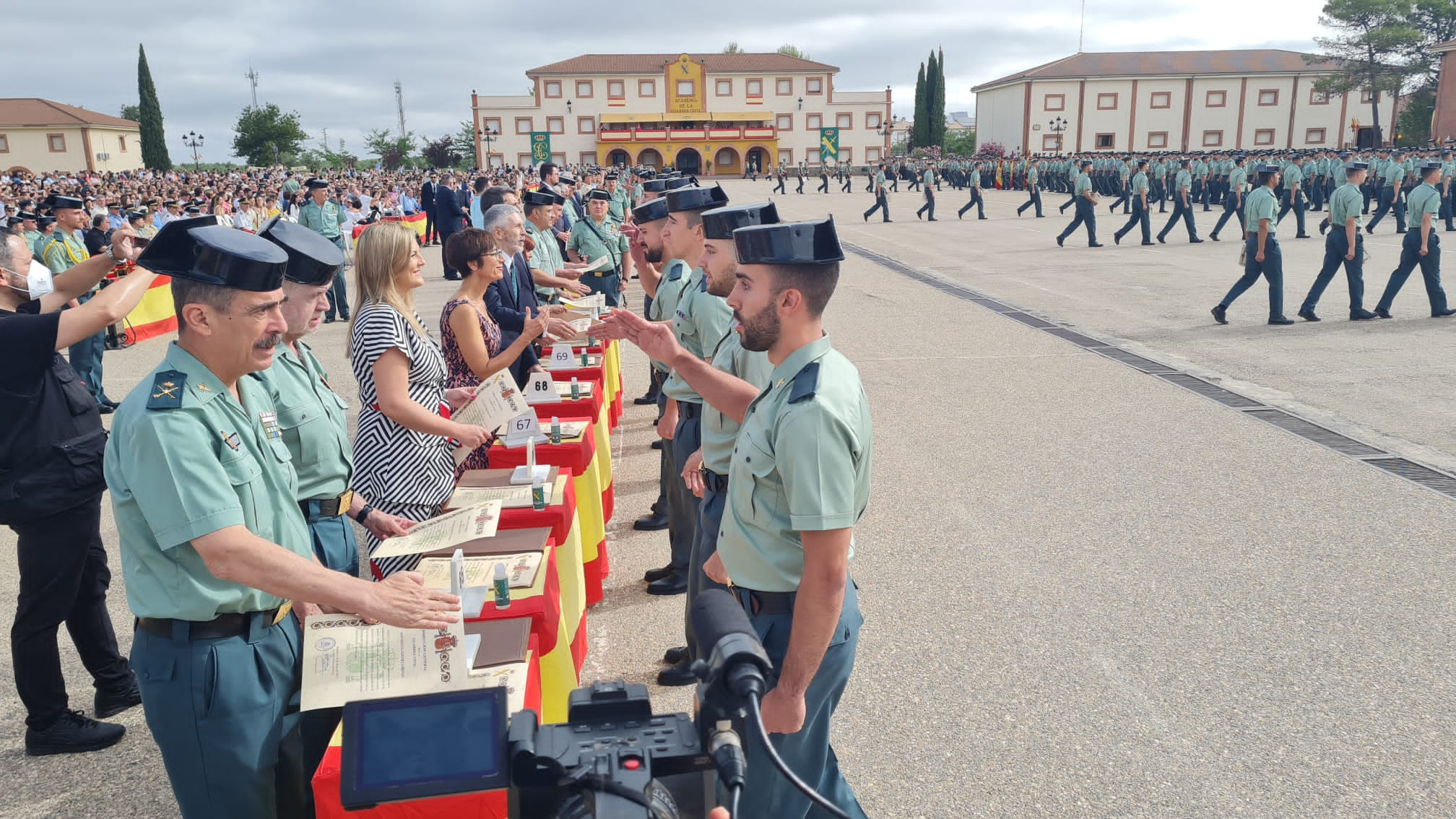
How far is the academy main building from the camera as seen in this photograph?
281 feet

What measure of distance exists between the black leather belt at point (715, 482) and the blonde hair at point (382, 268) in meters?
1.36

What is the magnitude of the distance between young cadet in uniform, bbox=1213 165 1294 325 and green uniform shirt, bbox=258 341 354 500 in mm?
12259

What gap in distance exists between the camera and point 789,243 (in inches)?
93.1

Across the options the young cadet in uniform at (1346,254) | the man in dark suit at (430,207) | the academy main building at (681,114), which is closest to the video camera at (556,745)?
the young cadet in uniform at (1346,254)

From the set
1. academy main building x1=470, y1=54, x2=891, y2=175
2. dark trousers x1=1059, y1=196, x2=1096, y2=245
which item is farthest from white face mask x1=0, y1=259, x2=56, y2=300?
academy main building x1=470, y1=54, x2=891, y2=175

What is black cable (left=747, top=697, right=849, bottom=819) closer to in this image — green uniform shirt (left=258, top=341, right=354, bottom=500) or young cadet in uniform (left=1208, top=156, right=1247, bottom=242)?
green uniform shirt (left=258, top=341, right=354, bottom=500)

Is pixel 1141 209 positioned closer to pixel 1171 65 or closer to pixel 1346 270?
pixel 1346 270

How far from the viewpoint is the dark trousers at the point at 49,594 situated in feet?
11.9

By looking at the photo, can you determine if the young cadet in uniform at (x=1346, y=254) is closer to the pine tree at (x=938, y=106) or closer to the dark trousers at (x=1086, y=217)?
the dark trousers at (x=1086, y=217)

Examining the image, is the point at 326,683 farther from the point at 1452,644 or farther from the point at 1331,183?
the point at 1331,183

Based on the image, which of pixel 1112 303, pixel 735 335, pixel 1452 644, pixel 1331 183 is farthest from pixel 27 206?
pixel 1331 183

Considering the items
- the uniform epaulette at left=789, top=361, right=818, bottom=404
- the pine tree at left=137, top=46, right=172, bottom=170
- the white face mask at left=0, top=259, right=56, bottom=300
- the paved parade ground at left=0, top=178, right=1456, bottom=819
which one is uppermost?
the pine tree at left=137, top=46, right=172, bottom=170

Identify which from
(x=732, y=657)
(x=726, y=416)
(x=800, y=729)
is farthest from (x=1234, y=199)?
(x=732, y=657)

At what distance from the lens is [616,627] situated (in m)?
4.99
